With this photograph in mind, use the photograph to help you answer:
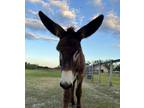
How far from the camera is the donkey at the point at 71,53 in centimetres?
145

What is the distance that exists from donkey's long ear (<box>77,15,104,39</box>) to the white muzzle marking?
8.3 inches

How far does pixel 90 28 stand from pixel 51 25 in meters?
0.20

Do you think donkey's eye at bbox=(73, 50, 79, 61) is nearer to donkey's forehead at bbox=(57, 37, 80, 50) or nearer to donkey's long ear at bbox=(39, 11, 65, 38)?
donkey's forehead at bbox=(57, 37, 80, 50)

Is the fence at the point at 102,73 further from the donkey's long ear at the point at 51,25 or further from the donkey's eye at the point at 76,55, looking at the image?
the donkey's long ear at the point at 51,25

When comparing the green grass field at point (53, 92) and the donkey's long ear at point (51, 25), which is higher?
the donkey's long ear at point (51, 25)

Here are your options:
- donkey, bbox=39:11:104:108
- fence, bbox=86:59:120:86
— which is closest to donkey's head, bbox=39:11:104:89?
donkey, bbox=39:11:104:108

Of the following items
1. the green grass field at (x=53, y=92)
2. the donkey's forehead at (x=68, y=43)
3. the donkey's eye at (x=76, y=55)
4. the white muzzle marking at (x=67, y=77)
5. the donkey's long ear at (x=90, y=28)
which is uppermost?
the donkey's long ear at (x=90, y=28)

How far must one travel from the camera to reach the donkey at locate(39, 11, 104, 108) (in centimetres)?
145

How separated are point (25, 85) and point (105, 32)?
502 mm

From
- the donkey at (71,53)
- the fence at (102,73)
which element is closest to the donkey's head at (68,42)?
the donkey at (71,53)

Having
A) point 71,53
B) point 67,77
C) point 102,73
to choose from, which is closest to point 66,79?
point 67,77

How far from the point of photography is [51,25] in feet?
5.09
